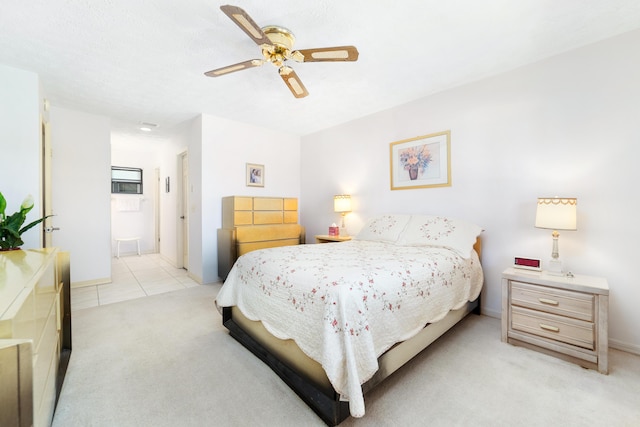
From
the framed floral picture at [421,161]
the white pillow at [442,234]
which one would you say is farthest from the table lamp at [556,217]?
the framed floral picture at [421,161]

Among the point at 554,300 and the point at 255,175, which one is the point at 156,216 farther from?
the point at 554,300

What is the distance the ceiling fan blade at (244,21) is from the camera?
1.44m

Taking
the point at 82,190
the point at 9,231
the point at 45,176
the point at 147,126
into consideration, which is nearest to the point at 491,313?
the point at 9,231

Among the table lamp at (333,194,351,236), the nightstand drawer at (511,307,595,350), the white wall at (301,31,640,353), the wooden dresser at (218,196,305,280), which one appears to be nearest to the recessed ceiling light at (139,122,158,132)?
the wooden dresser at (218,196,305,280)

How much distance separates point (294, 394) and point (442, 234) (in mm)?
1885

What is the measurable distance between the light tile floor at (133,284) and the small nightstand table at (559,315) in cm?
375

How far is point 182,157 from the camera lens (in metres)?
4.71

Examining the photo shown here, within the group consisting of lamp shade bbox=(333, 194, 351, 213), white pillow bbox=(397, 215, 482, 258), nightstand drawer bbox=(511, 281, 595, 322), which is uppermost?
lamp shade bbox=(333, 194, 351, 213)

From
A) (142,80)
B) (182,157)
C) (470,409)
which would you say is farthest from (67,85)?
(470,409)

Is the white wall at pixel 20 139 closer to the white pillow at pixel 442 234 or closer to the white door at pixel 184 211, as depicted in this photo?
the white door at pixel 184 211

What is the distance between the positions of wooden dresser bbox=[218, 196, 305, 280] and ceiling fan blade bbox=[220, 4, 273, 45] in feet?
7.62

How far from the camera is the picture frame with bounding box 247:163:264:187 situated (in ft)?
14.1

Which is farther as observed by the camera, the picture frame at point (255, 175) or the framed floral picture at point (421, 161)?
the picture frame at point (255, 175)

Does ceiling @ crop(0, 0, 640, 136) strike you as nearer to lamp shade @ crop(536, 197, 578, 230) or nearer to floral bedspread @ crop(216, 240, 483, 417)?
lamp shade @ crop(536, 197, 578, 230)
